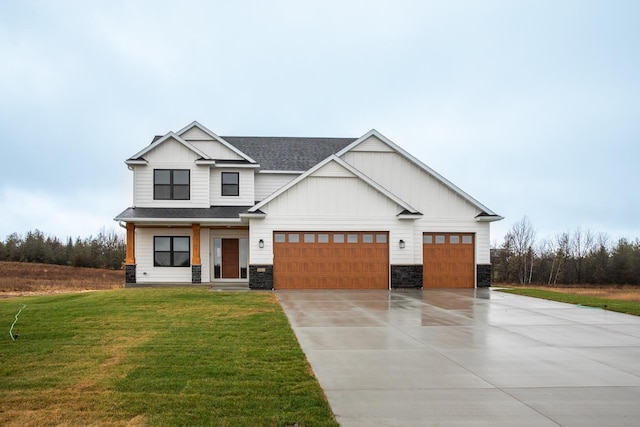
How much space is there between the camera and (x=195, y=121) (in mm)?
23078

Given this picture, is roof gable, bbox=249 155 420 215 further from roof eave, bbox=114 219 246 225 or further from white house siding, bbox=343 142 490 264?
white house siding, bbox=343 142 490 264

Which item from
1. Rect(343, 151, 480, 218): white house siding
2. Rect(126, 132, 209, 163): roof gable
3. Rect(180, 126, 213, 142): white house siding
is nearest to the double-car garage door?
Rect(343, 151, 480, 218): white house siding

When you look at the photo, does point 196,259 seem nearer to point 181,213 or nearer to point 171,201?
point 181,213

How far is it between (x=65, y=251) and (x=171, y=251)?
32475 millimetres

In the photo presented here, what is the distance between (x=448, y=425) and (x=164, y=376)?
366cm

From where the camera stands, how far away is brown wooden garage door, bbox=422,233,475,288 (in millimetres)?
21531

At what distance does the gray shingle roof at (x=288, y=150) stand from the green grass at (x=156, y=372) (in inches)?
515

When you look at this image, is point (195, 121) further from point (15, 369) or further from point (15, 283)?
point (15, 369)

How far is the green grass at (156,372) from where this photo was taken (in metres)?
5.03

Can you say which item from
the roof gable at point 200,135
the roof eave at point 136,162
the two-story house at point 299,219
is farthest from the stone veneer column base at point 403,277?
the roof eave at point 136,162

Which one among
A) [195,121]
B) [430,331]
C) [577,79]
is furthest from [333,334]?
[577,79]

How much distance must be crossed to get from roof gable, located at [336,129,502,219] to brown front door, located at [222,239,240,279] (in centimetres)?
660

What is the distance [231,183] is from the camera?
23.1 metres

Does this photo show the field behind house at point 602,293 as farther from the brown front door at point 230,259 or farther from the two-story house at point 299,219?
the brown front door at point 230,259
